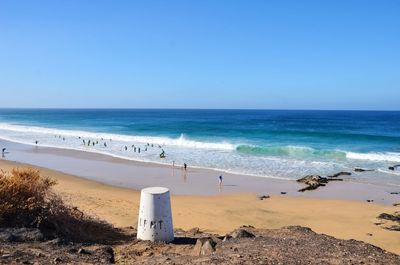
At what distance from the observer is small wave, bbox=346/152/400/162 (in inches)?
1314

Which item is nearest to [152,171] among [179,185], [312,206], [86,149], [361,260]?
[179,185]

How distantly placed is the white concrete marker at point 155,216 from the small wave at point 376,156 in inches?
1121

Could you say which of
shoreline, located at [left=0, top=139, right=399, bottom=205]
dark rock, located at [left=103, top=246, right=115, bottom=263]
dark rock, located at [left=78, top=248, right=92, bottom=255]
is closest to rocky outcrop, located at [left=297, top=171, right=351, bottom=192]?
shoreline, located at [left=0, top=139, right=399, bottom=205]

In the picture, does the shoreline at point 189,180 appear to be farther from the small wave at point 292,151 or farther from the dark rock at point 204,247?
the dark rock at point 204,247

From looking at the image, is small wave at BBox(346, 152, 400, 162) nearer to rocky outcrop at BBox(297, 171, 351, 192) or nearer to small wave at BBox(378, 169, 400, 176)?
small wave at BBox(378, 169, 400, 176)

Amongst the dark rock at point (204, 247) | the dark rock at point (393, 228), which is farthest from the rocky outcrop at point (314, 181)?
the dark rock at point (204, 247)

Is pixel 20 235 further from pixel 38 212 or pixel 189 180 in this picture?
pixel 189 180

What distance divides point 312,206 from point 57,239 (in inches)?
480

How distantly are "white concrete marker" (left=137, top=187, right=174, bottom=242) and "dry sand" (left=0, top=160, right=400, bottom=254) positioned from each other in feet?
10.5

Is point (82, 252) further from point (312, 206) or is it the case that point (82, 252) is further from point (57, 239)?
point (312, 206)

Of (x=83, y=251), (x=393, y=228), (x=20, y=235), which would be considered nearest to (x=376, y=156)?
(x=393, y=228)

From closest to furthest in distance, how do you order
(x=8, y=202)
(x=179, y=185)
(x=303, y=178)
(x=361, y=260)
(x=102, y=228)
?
(x=361, y=260), (x=8, y=202), (x=102, y=228), (x=179, y=185), (x=303, y=178)

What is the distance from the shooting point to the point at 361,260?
650 cm

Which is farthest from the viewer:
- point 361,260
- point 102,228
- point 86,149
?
point 86,149
